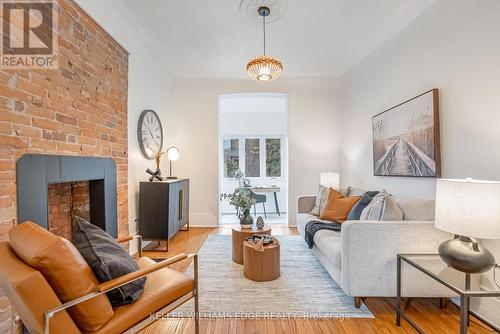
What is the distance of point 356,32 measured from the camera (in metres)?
3.12

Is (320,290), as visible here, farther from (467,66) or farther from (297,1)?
(297,1)

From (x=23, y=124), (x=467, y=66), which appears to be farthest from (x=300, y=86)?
(x=23, y=124)

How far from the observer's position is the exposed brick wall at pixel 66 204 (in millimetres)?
2113

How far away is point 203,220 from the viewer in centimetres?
471

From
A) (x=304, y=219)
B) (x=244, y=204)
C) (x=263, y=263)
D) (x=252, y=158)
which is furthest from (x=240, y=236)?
(x=252, y=158)

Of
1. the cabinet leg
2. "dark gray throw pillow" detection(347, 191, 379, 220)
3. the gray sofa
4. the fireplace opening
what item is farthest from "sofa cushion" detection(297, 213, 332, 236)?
the fireplace opening

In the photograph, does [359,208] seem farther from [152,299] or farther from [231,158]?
[231,158]

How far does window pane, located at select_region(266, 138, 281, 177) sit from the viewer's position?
22.1 ft

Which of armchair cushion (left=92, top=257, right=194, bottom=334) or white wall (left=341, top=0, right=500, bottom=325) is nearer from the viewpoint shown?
armchair cushion (left=92, top=257, right=194, bottom=334)

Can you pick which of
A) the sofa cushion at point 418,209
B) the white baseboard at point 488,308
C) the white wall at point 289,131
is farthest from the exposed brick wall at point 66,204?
the white baseboard at point 488,308

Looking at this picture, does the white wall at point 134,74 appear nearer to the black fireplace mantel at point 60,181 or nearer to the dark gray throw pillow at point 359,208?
the black fireplace mantel at point 60,181

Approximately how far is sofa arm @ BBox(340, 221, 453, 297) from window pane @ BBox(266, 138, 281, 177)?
484 cm

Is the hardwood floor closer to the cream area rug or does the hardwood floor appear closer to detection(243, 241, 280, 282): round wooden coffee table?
the cream area rug

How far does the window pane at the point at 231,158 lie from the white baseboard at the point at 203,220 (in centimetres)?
220
